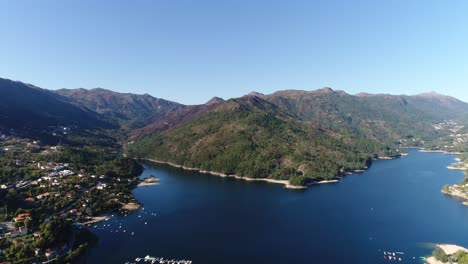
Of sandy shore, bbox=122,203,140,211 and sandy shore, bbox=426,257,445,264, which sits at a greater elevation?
sandy shore, bbox=122,203,140,211

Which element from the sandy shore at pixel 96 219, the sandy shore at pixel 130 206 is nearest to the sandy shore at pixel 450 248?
the sandy shore at pixel 130 206

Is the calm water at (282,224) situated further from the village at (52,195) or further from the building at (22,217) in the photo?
the building at (22,217)

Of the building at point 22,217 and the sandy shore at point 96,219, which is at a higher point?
the building at point 22,217

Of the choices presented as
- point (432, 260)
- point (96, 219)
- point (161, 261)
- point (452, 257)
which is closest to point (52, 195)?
point (96, 219)

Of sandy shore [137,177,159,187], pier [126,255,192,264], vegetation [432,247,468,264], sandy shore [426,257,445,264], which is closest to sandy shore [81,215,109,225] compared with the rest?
pier [126,255,192,264]

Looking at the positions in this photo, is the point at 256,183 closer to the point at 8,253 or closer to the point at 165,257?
the point at 165,257

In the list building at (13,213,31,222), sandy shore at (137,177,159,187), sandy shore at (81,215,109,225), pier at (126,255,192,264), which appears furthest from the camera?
sandy shore at (137,177,159,187)

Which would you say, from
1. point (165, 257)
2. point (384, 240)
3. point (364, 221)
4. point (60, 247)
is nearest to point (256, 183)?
point (364, 221)

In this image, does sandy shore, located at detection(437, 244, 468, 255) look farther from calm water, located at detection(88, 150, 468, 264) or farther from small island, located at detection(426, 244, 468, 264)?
calm water, located at detection(88, 150, 468, 264)

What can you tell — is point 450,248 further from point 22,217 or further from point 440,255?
point 22,217
